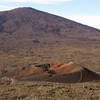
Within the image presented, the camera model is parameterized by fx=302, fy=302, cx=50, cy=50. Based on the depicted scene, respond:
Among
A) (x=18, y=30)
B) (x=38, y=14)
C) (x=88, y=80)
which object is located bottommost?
(x=88, y=80)

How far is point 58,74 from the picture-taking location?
986 inches

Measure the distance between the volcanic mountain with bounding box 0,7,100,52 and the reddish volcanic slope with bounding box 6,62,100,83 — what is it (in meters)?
63.0

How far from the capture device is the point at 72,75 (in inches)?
970

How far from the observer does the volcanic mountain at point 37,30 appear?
101 meters

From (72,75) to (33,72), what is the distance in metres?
3.58

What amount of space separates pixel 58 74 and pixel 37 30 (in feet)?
305

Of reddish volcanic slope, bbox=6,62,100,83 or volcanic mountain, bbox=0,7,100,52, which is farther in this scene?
volcanic mountain, bbox=0,7,100,52

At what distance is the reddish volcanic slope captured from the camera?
2438 cm

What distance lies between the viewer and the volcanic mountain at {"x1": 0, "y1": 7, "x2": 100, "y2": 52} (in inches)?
3964

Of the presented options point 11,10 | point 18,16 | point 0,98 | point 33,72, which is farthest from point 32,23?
point 0,98

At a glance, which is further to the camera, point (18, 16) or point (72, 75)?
point (18, 16)

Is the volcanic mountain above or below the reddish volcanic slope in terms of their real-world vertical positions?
above

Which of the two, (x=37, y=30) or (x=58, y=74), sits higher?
(x=37, y=30)

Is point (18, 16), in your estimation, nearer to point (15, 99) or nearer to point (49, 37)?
point (49, 37)
